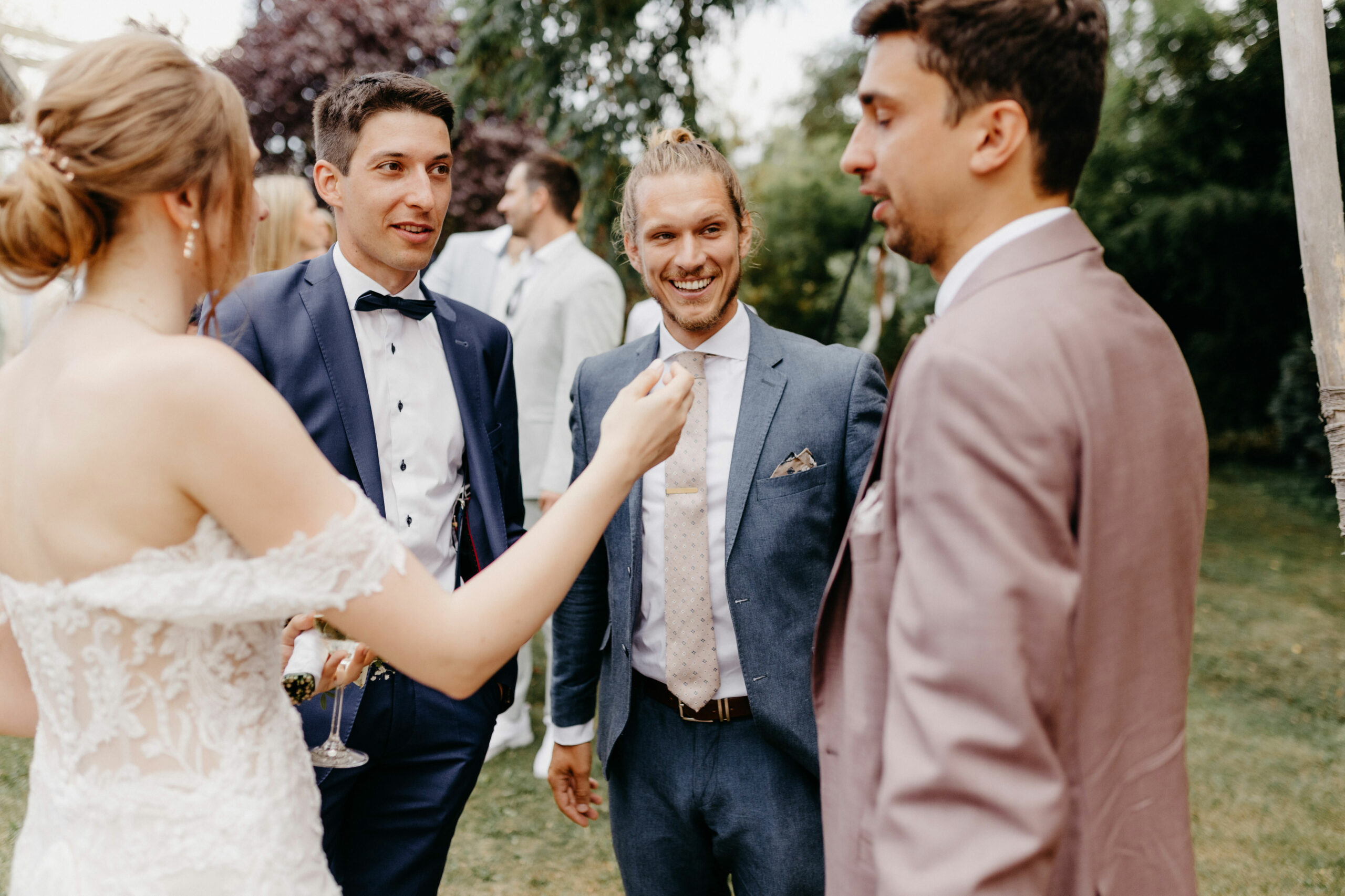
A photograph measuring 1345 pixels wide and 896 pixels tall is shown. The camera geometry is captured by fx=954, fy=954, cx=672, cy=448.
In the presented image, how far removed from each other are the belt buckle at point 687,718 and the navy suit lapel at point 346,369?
0.79 m

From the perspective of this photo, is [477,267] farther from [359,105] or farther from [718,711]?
[718,711]

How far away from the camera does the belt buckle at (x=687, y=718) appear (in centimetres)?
204

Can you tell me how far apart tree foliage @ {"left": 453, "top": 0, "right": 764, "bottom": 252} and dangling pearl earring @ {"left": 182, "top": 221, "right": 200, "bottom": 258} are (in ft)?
15.2

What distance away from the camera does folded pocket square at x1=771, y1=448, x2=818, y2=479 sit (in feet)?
6.58

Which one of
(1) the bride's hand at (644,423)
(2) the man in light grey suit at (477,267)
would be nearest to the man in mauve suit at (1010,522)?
(1) the bride's hand at (644,423)

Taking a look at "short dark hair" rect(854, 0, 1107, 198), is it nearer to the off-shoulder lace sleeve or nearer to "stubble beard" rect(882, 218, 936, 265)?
"stubble beard" rect(882, 218, 936, 265)

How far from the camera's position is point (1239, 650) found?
6.08 metres

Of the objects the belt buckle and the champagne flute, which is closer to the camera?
the champagne flute

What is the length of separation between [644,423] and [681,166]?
0.94 meters

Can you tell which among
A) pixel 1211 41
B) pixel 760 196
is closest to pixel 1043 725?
pixel 1211 41

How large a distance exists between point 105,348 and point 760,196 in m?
14.8

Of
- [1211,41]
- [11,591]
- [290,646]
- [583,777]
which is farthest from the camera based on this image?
[1211,41]

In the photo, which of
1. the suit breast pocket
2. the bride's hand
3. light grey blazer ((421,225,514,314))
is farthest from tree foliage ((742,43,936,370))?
the bride's hand

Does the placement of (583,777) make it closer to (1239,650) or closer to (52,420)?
(52,420)
